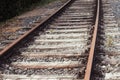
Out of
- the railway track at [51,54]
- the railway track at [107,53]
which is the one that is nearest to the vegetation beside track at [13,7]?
the railway track at [51,54]

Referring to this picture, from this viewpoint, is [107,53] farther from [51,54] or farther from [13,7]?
[13,7]

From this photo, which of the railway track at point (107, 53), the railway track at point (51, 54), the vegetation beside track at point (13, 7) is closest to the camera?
the railway track at point (107, 53)

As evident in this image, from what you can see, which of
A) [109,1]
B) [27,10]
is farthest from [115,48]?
[109,1]

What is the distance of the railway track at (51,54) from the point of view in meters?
5.75

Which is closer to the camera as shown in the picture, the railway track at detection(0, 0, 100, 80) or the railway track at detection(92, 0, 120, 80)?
the railway track at detection(92, 0, 120, 80)

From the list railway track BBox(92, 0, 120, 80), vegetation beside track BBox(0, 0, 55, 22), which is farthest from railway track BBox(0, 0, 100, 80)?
vegetation beside track BBox(0, 0, 55, 22)

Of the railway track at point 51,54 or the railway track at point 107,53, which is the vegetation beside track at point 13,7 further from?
the railway track at point 107,53

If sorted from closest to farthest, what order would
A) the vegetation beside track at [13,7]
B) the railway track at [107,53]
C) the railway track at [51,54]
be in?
1. the railway track at [107,53]
2. the railway track at [51,54]
3. the vegetation beside track at [13,7]

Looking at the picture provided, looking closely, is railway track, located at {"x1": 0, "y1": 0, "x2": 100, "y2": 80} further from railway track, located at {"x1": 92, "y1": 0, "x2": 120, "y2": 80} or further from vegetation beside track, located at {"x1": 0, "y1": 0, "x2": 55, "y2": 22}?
vegetation beside track, located at {"x1": 0, "y1": 0, "x2": 55, "y2": 22}

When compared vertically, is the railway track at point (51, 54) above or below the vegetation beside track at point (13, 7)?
below

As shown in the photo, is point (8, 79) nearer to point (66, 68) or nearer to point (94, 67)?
point (66, 68)

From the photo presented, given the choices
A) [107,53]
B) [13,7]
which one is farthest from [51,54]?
[13,7]

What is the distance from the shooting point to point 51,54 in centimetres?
691

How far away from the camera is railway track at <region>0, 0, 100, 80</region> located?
5.75 metres
